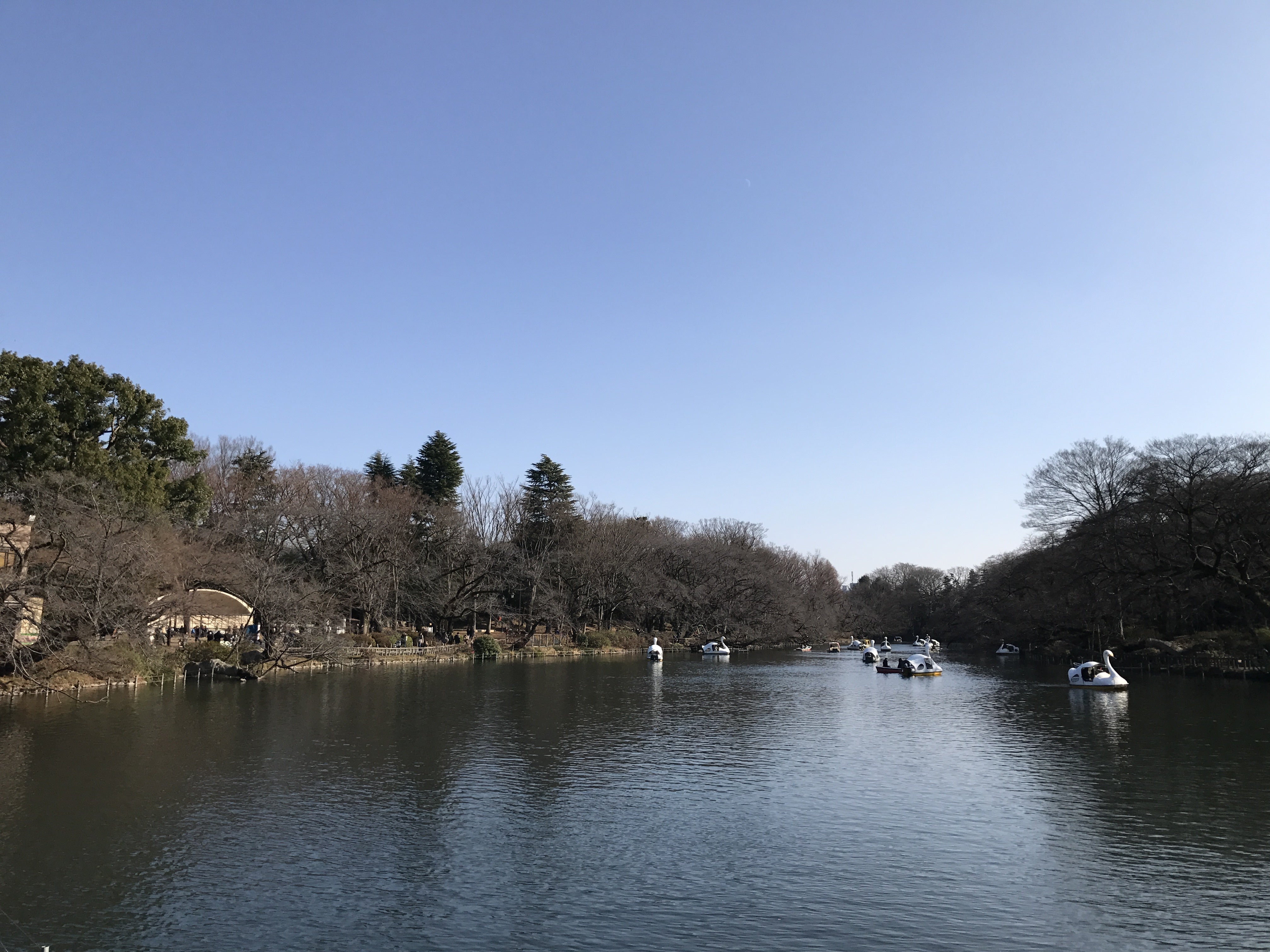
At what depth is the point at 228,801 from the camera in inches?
719

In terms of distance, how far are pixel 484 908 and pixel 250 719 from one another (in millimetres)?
20803

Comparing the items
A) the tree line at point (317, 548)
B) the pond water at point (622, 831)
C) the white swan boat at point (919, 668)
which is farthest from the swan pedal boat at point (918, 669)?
the tree line at point (317, 548)

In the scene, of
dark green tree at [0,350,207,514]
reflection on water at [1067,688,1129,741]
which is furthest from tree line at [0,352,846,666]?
reflection on water at [1067,688,1129,741]

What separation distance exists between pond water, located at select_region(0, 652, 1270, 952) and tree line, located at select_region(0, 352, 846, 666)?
5840 millimetres

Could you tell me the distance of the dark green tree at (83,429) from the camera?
127ft

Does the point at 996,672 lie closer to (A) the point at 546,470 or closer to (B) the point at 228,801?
(A) the point at 546,470

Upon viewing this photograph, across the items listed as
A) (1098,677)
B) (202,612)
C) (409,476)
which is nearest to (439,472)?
(409,476)

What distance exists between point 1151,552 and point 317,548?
56.6 meters

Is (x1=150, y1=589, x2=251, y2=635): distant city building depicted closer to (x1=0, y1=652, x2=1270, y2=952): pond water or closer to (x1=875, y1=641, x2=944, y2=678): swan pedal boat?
(x1=0, y1=652, x2=1270, y2=952): pond water

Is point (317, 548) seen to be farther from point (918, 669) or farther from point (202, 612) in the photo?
point (918, 669)

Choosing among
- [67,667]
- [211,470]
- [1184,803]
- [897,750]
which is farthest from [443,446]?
[1184,803]

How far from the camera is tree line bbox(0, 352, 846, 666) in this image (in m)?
33.0

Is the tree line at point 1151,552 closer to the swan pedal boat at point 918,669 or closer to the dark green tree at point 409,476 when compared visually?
the swan pedal boat at point 918,669

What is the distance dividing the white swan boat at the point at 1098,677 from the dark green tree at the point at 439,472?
5538 centimetres
